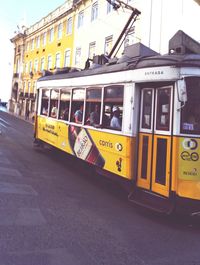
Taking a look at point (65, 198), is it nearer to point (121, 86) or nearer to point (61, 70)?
point (121, 86)

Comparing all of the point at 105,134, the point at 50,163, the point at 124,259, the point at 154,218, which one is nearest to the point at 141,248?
the point at 124,259

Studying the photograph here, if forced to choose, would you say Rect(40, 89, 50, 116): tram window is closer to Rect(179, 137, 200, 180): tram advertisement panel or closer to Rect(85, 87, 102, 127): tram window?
Rect(85, 87, 102, 127): tram window

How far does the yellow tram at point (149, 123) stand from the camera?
6.41m

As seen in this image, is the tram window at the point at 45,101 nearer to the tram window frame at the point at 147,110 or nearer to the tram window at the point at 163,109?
the tram window frame at the point at 147,110

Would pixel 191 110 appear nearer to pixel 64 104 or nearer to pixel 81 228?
pixel 81 228

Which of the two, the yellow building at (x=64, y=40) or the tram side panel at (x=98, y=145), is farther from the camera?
the yellow building at (x=64, y=40)

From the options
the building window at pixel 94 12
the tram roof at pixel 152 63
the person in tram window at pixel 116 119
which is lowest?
the person in tram window at pixel 116 119

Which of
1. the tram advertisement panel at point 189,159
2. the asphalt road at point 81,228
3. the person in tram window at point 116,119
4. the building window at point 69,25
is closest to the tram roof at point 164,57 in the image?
the person in tram window at point 116,119

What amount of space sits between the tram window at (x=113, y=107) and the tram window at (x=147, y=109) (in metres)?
0.64

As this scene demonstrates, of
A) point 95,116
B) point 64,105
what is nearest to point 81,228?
point 95,116

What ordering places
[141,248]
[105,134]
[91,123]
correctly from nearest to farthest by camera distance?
[141,248] < [105,134] < [91,123]

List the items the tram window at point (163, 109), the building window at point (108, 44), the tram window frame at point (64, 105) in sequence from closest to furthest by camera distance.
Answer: the tram window at point (163, 109)
the tram window frame at point (64, 105)
the building window at point (108, 44)

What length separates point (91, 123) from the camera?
30.1 ft

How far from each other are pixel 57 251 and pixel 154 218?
2.46 meters
